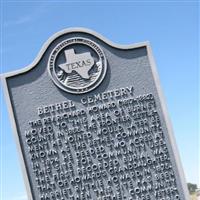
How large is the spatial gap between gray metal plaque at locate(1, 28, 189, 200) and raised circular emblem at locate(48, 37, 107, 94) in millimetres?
24

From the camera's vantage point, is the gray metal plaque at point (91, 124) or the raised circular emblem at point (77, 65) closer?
the gray metal plaque at point (91, 124)

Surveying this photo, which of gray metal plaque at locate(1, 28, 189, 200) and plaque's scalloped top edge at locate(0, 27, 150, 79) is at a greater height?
plaque's scalloped top edge at locate(0, 27, 150, 79)

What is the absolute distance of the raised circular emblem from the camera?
12.3 m

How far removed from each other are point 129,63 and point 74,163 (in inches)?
108

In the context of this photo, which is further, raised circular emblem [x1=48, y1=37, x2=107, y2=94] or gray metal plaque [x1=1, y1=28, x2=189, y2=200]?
raised circular emblem [x1=48, y1=37, x2=107, y2=94]

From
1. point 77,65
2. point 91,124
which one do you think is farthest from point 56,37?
point 91,124

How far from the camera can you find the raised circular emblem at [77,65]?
40.3 ft

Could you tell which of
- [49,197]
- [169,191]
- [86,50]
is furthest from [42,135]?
[169,191]

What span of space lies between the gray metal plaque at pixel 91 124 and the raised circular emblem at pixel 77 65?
0.9 inches

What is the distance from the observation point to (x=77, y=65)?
1232 centimetres

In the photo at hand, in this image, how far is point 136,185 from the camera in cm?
1194

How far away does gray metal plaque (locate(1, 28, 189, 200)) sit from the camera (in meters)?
11.8

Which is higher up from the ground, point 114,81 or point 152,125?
point 114,81

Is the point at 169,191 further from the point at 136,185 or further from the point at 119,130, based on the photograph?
the point at 119,130
